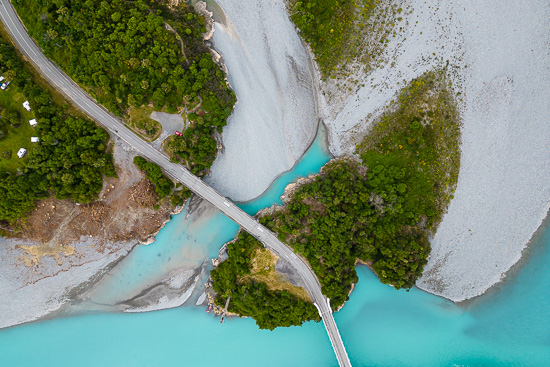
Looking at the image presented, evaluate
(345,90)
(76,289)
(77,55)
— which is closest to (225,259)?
(76,289)

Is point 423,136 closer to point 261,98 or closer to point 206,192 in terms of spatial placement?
point 261,98

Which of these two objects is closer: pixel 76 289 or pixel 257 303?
pixel 257 303

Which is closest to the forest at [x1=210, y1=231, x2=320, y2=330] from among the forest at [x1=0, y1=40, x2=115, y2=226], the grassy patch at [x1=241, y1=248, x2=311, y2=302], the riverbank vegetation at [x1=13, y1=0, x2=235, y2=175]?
the grassy patch at [x1=241, y1=248, x2=311, y2=302]

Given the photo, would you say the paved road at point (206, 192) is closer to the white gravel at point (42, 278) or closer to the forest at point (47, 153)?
the forest at point (47, 153)

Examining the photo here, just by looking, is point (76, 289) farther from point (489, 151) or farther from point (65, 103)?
point (489, 151)

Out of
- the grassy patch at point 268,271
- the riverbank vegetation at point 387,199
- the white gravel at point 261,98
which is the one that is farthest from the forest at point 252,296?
the white gravel at point 261,98

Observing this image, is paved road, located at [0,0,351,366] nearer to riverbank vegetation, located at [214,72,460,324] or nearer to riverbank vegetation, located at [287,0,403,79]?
riverbank vegetation, located at [214,72,460,324]
